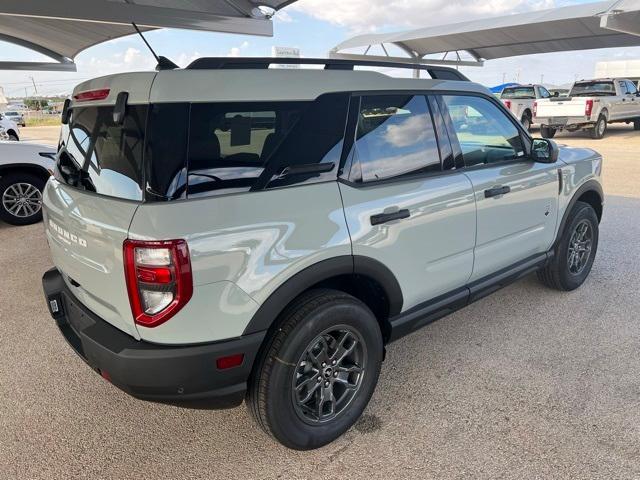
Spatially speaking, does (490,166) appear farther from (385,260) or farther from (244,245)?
(244,245)

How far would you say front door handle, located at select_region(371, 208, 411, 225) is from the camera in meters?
2.33

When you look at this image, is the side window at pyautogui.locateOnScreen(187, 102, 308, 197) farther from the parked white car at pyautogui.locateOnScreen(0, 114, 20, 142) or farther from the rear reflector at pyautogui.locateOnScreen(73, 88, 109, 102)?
the parked white car at pyautogui.locateOnScreen(0, 114, 20, 142)

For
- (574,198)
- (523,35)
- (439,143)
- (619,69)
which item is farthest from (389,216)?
(619,69)

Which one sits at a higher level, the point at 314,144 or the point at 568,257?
the point at 314,144

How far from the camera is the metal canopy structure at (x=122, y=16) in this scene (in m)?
8.37

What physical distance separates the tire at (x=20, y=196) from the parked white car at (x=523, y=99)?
15545mm

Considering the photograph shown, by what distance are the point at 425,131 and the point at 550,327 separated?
1.87 meters

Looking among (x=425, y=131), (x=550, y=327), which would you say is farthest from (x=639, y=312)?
(x=425, y=131)

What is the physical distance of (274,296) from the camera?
2.02 meters

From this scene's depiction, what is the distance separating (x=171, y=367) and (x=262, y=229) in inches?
26.1

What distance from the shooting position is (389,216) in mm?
2385

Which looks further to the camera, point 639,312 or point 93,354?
point 639,312

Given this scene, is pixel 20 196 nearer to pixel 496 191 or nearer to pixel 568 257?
pixel 496 191

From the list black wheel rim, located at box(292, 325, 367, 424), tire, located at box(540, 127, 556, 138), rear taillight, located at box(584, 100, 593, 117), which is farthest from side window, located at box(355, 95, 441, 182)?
tire, located at box(540, 127, 556, 138)
